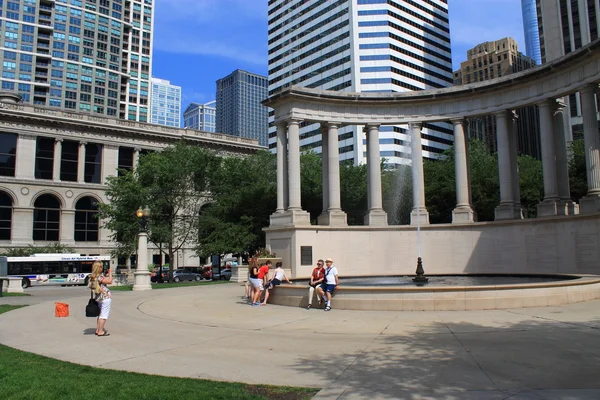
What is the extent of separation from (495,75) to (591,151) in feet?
519

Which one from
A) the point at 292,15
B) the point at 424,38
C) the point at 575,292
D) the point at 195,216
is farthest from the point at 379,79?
the point at 575,292

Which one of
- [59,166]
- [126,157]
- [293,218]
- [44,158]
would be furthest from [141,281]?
[126,157]

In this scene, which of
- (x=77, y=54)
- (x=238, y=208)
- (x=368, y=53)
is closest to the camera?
(x=238, y=208)

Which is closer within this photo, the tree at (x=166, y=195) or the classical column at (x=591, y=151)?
the classical column at (x=591, y=151)

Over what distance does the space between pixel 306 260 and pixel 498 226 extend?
41.9ft

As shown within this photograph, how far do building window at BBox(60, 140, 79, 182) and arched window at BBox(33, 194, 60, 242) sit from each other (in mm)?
4207

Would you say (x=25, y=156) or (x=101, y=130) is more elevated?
(x=101, y=130)

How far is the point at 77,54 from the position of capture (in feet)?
452

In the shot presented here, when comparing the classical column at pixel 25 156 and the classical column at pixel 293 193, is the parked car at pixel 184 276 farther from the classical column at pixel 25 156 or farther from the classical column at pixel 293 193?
the classical column at pixel 293 193

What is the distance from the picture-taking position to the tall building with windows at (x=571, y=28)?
93625mm

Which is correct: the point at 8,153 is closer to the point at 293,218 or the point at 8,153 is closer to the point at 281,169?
the point at 281,169

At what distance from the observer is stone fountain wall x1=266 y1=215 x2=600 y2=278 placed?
29.0 meters

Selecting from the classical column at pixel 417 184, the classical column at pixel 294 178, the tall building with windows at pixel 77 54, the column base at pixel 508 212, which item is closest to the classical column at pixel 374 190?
the classical column at pixel 417 184

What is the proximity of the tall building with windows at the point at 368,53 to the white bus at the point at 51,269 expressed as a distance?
262 ft
